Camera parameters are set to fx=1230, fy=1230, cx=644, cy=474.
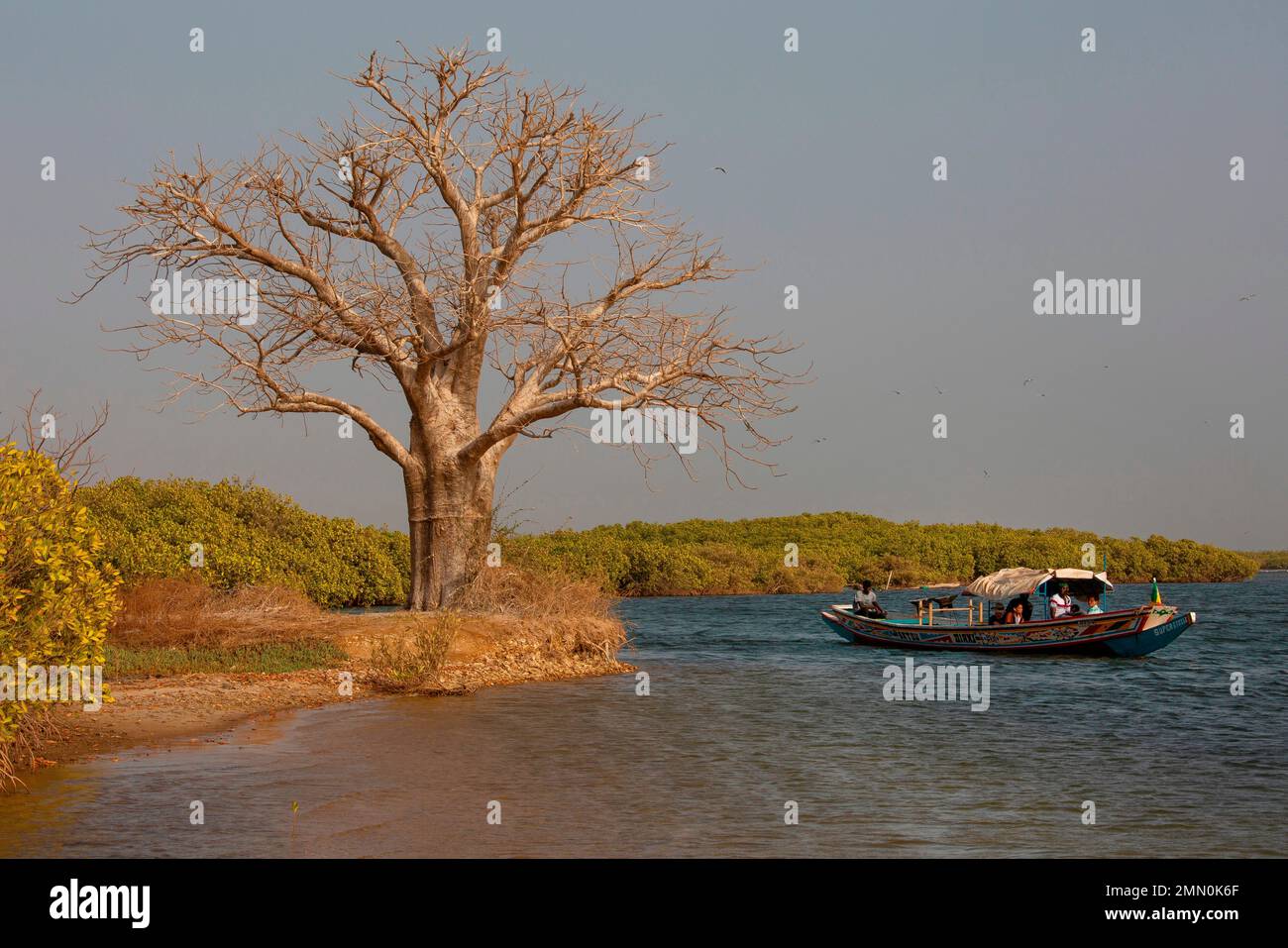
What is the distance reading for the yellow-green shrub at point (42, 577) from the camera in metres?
12.9

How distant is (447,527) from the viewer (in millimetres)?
27750

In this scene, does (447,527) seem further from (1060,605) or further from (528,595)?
(1060,605)

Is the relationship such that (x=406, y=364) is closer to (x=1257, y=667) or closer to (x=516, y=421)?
(x=516, y=421)

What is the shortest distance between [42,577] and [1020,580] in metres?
29.3

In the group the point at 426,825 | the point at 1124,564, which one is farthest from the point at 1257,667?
the point at 1124,564

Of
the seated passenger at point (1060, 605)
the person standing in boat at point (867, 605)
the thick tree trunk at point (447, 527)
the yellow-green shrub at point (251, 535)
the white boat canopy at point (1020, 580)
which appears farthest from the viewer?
the yellow-green shrub at point (251, 535)

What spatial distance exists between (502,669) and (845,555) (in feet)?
307

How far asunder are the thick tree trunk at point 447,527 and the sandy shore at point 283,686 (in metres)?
1.82

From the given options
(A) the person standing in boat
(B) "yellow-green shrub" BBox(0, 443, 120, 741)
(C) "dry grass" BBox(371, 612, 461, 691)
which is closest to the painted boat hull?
(A) the person standing in boat

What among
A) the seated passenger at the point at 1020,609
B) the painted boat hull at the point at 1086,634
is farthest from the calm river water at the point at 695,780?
the seated passenger at the point at 1020,609

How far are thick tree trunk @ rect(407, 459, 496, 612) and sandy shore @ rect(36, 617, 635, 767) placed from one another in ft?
5.97

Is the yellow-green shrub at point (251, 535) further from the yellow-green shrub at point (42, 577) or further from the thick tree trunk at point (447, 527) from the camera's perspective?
the yellow-green shrub at point (42, 577)

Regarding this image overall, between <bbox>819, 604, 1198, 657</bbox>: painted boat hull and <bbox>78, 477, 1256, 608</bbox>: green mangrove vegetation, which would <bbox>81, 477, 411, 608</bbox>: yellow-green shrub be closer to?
<bbox>78, 477, 1256, 608</bbox>: green mangrove vegetation

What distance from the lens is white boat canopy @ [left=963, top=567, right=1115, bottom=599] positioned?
35469mm
